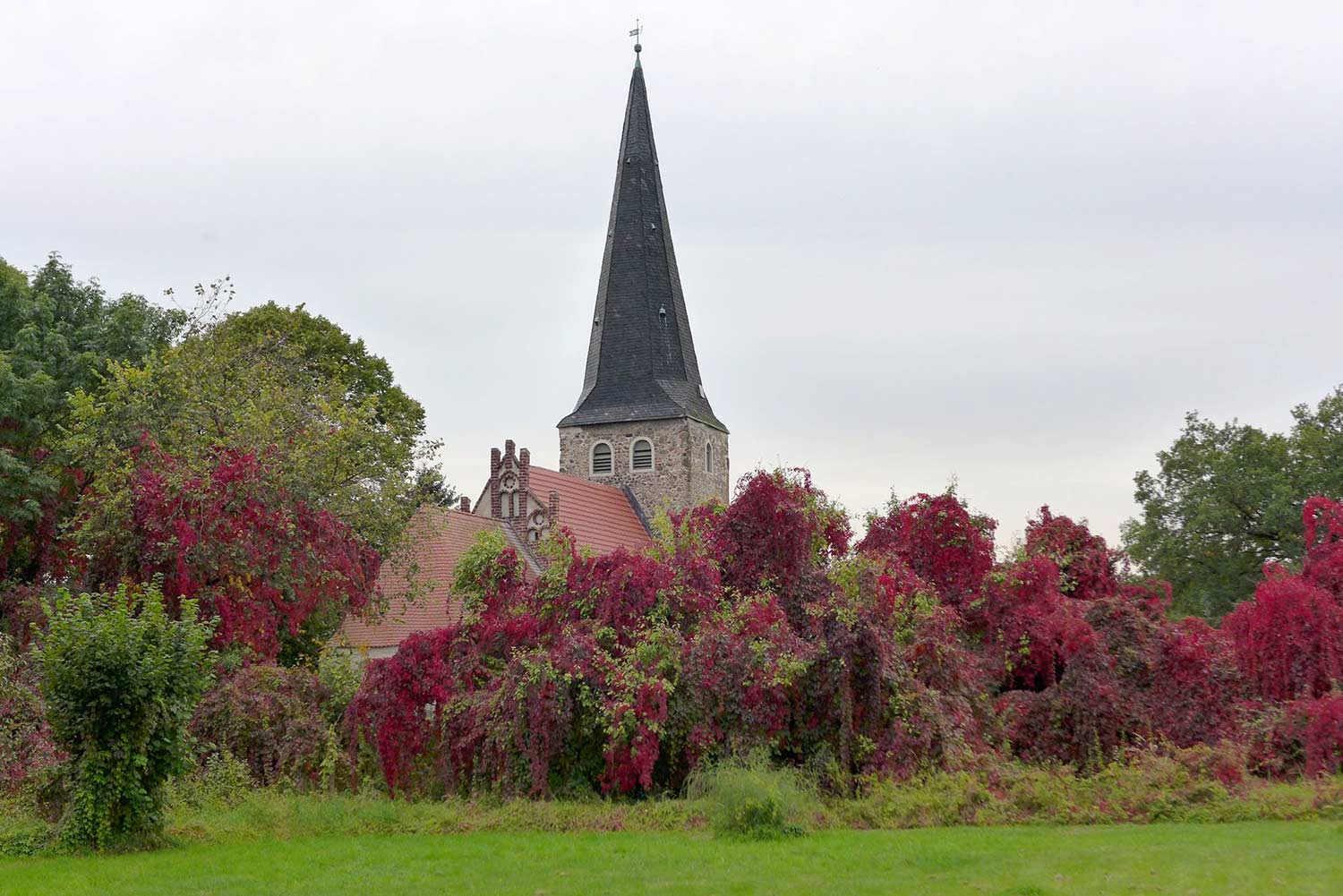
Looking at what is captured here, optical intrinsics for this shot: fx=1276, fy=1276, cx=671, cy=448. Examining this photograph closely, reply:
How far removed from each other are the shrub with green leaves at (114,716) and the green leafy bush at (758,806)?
4.77m

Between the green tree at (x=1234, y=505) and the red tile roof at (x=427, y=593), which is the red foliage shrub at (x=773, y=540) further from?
the green tree at (x=1234, y=505)

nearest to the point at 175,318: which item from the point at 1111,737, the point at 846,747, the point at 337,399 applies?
the point at 337,399

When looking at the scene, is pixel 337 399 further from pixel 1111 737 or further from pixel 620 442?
pixel 620 442

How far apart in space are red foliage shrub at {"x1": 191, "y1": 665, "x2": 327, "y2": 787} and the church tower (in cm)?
2812

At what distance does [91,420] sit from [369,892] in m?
12.0

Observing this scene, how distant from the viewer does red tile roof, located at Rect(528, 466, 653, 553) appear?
38.5 m

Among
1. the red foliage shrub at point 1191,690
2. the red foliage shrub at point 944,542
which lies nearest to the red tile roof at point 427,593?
the red foliage shrub at point 944,542

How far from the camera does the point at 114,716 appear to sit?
11070mm

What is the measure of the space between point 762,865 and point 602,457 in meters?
34.9

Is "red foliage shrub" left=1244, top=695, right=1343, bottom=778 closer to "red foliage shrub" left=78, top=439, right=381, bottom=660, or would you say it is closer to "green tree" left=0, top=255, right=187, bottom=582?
"red foliage shrub" left=78, top=439, right=381, bottom=660

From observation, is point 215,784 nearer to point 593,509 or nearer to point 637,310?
point 593,509

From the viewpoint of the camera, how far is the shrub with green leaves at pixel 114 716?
10953mm

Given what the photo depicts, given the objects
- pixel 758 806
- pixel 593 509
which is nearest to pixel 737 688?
pixel 758 806

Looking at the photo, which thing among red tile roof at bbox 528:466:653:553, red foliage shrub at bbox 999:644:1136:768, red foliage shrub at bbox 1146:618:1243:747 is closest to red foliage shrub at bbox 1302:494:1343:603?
red foliage shrub at bbox 1146:618:1243:747
